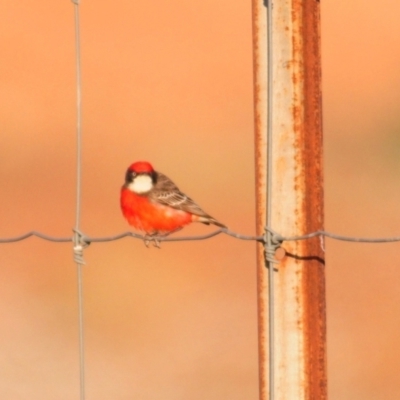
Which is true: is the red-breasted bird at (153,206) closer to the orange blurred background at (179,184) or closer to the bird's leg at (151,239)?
the bird's leg at (151,239)

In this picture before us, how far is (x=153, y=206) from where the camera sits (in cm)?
703

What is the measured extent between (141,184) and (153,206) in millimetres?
165

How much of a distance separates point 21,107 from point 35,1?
4.10m

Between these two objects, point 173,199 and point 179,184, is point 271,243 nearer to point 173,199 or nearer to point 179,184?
point 173,199

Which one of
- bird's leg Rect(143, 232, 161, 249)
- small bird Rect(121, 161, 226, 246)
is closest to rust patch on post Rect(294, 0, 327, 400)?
bird's leg Rect(143, 232, 161, 249)

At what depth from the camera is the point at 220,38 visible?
723 inches

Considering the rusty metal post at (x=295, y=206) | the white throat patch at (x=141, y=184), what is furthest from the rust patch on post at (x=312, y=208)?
the white throat patch at (x=141, y=184)

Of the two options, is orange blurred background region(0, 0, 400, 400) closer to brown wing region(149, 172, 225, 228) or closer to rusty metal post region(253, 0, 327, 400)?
brown wing region(149, 172, 225, 228)

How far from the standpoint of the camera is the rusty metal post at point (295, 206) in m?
4.24

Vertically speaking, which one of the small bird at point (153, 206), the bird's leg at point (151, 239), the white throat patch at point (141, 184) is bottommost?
the bird's leg at point (151, 239)

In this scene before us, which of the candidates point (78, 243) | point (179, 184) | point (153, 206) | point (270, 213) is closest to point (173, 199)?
point (153, 206)

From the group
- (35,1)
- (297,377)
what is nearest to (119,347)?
(297,377)

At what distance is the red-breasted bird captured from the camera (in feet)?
23.0

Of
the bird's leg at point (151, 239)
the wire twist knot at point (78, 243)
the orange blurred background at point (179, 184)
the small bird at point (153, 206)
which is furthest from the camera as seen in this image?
the orange blurred background at point (179, 184)
